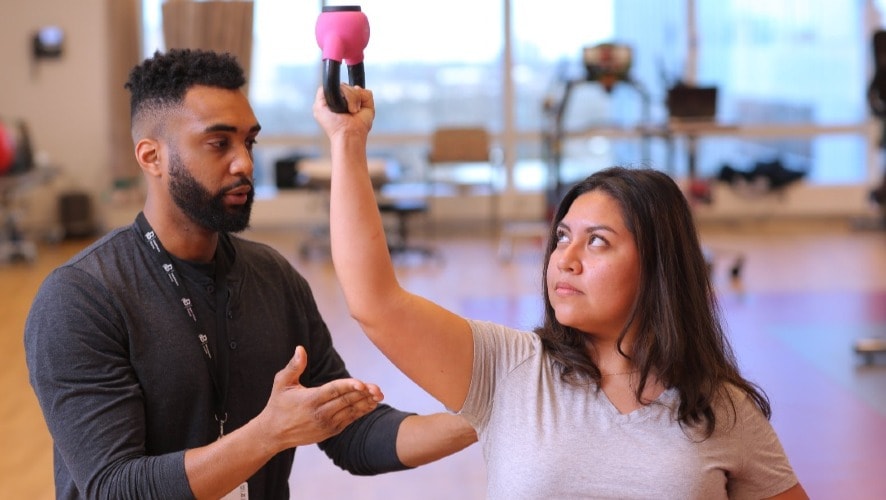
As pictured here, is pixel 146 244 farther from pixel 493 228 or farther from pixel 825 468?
pixel 493 228

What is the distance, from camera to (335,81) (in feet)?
4.66

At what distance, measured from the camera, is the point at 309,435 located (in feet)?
5.65

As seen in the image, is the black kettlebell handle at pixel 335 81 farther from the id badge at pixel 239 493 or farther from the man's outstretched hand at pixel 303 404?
the id badge at pixel 239 493

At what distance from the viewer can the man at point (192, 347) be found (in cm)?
176

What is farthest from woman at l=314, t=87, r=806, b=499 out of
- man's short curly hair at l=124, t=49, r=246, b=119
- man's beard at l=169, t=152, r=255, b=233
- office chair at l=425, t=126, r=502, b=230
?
office chair at l=425, t=126, r=502, b=230

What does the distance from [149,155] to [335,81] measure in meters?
0.81

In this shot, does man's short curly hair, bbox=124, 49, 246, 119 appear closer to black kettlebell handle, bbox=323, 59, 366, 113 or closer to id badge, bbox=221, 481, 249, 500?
black kettlebell handle, bbox=323, 59, 366, 113

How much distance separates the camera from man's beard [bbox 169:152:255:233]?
2.02 m

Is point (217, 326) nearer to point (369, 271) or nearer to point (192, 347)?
point (192, 347)

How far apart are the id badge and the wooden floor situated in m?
1.66

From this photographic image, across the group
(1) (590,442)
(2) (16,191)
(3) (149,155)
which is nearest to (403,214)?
(2) (16,191)

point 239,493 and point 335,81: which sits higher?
point 335,81

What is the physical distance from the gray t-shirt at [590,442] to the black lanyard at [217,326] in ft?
1.79

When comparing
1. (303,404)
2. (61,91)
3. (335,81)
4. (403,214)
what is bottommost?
(403,214)
